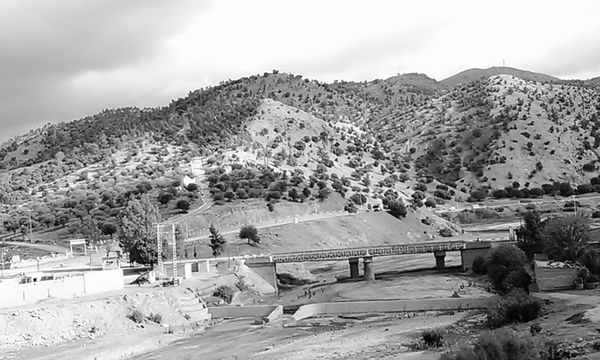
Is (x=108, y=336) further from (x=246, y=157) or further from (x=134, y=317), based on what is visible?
(x=246, y=157)

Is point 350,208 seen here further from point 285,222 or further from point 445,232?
point 285,222

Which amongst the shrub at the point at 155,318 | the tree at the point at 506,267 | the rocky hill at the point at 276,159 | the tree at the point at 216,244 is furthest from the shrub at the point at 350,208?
the shrub at the point at 155,318

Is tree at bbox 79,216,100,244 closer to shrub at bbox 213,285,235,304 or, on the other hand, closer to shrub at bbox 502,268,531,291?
shrub at bbox 213,285,235,304

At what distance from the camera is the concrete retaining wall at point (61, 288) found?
50.1 meters

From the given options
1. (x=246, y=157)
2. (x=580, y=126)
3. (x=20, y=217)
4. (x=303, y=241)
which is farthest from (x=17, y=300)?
(x=580, y=126)

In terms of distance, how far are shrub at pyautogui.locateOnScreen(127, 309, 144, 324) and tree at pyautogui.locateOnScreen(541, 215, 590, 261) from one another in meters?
36.7

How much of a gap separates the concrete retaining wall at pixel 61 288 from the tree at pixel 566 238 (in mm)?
39454

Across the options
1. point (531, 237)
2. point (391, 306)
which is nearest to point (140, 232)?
point (391, 306)

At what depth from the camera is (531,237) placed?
2736 inches

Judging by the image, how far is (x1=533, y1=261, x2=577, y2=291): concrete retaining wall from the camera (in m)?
54.1

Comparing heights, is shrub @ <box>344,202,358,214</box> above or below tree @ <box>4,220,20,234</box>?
below

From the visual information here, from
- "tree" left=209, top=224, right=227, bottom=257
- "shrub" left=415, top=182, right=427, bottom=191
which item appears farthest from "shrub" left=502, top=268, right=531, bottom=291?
"shrub" left=415, top=182, right=427, bottom=191

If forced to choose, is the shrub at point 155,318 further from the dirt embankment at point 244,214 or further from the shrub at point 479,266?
the dirt embankment at point 244,214

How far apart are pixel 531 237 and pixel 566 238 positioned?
9.37 metres
